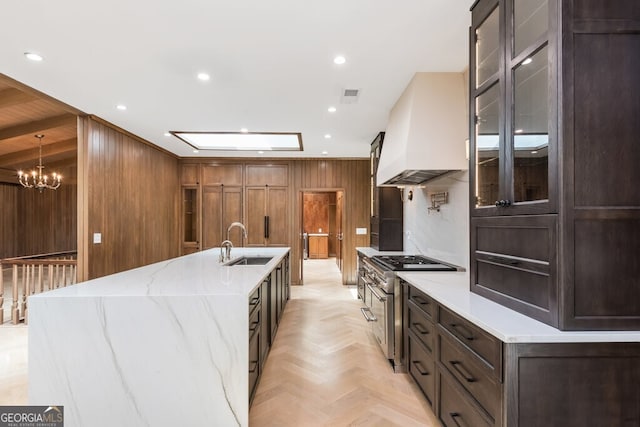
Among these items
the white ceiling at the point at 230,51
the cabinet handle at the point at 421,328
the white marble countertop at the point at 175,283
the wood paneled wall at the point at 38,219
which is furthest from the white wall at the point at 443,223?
→ the wood paneled wall at the point at 38,219

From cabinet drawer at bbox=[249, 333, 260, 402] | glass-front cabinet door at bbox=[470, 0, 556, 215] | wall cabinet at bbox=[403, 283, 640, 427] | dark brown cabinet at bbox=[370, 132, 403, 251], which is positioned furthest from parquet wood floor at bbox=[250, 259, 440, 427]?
glass-front cabinet door at bbox=[470, 0, 556, 215]

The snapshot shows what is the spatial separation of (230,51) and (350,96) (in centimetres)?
139

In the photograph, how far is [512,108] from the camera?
1.63 m

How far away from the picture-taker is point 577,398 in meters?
1.25

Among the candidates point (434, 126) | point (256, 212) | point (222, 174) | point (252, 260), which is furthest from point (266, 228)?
point (434, 126)

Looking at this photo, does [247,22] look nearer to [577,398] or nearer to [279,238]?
[577,398]

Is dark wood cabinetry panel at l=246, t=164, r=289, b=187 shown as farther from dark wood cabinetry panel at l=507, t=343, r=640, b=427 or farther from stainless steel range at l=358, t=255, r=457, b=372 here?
dark wood cabinetry panel at l=507, t=343, r=640, b=427

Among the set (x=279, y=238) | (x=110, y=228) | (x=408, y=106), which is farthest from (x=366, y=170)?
(x=110, y=228)

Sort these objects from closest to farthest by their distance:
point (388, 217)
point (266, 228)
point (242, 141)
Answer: point (388, 217)
point (242, 141)
point (266, 228)

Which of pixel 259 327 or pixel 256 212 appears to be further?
pixel 256 212

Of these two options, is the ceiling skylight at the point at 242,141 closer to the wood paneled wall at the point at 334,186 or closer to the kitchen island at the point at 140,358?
the wood paneled wall at the point at 334,186

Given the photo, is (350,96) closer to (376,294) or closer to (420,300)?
(376,294)

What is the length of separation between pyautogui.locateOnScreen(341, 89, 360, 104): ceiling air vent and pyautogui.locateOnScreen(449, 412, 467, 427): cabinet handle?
2904 millimetres

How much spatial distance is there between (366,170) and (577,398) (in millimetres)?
5946
